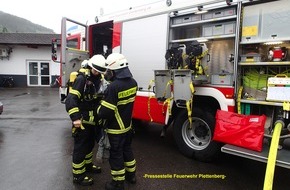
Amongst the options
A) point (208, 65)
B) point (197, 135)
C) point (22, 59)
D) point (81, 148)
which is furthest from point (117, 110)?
point (22, 59)

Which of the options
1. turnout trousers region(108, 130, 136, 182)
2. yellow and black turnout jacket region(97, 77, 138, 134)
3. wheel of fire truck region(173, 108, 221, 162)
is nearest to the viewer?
yellow and black turnout jacket region(97, 77, 138, 134)

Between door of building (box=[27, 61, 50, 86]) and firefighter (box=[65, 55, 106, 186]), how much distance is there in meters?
18.6

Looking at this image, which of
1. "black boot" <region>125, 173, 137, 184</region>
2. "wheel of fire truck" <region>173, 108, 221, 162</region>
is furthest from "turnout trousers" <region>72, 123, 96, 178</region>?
"wheel of fire truck" <region>173, 108, 221, 162</region>

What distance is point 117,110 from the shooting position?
3547mm

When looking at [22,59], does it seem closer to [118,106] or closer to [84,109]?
[84,109]

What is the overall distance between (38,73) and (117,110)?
19477mm

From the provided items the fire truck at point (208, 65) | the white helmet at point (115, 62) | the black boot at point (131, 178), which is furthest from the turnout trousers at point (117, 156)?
the fire truck at point (208, 65)

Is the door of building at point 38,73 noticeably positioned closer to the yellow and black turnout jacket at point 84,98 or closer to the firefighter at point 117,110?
the yellow and black turnout jacket at point 84,98

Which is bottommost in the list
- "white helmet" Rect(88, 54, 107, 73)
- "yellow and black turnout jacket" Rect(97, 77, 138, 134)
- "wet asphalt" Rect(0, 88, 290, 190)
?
"wet asphalt" Rect(0, 88, 290, 190)

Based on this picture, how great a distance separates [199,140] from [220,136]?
763 mm

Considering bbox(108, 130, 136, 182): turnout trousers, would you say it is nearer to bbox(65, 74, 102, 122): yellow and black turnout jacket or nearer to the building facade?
bbox(65, 74, 102, 122): yellow and black turnout jacket

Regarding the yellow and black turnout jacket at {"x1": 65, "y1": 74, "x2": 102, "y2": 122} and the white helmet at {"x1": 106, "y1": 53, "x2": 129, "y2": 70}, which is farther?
the yellow and black turnout jacket at {"x1": 65, "y1": 74, "x2": 102, "y2": 122}

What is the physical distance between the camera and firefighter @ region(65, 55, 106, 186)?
12.2 feet

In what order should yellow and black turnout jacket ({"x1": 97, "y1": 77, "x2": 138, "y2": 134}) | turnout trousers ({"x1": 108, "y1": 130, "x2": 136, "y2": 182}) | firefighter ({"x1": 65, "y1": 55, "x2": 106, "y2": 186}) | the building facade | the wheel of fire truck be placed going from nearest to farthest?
1. yellow and black turnout jacket ({"x1": 97, "y1": 77, "x2": 138, "y2": 134})
2. turnout trousers ({"x1": 108, "y1": 130, "x2": 136, "y2": 182})
3. firefighter ({"x1": 65, "y1": 55, "x2": 106, "y2": 186})
4. the wheel of fire truck
5. the building facade
